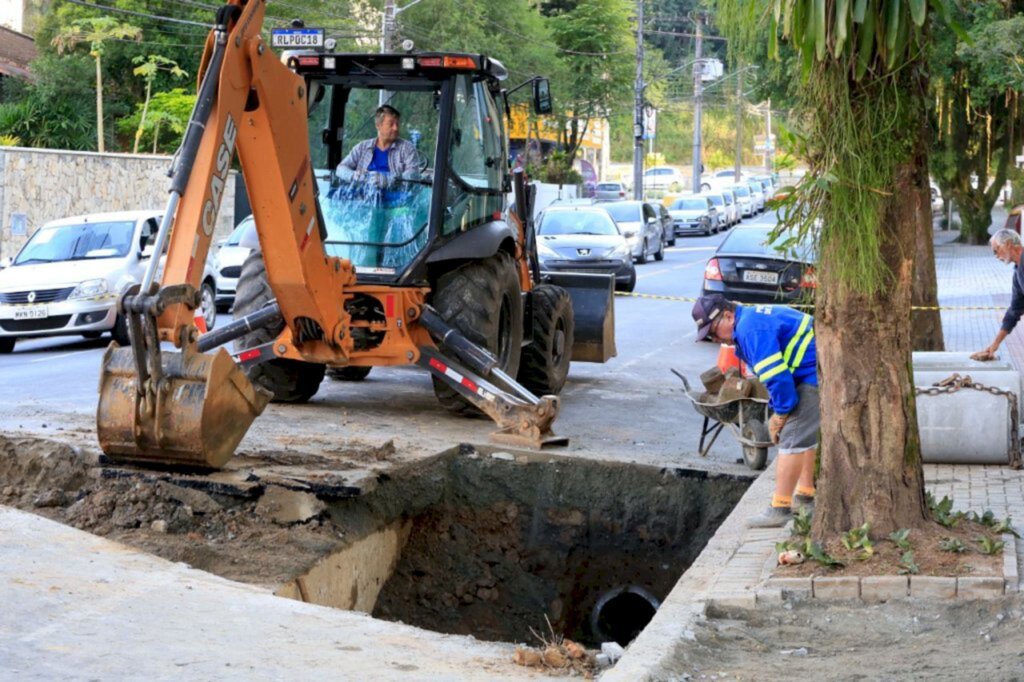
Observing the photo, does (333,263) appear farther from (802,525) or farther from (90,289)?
(90,289)

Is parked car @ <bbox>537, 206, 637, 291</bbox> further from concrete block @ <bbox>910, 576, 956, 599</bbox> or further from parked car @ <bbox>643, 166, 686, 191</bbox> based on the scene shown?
parked car @ <bbox>643, 166, 686, 191</bbox>

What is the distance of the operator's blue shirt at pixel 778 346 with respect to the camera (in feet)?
25.3

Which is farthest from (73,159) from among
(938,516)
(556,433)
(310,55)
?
(938,516)

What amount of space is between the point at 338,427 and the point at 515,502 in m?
1.73

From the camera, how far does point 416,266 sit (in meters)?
11.0

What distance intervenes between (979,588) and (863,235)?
1.59 meters

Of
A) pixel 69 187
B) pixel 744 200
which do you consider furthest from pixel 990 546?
pixel 744 200

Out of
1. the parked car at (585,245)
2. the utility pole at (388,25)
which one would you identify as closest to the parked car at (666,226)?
the parked car at (585,245)

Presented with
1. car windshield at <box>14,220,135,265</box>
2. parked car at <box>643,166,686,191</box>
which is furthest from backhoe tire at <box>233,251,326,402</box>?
parked car at <box>643,166,686,191</box>

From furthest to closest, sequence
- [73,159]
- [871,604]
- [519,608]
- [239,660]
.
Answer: [73,159], [519,608], [871,604], [239,660]

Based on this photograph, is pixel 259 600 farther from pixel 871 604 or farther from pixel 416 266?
pixel 416 266

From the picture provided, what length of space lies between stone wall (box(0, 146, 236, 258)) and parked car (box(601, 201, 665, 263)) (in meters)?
9.19

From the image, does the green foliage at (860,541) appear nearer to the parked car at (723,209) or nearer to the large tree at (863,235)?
the large tree at (863,235)

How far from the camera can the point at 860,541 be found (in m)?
6.31
